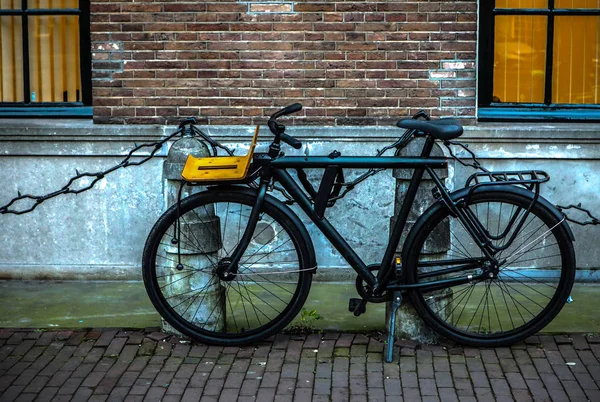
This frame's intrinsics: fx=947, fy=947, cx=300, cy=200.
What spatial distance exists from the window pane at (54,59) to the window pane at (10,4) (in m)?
0.14

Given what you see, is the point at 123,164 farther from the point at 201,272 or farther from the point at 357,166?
the point at 357,166

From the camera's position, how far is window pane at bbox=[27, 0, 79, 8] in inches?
299

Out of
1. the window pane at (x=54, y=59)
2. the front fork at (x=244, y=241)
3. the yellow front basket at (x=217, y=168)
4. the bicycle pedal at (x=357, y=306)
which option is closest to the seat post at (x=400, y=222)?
the bicycle pedal at (x=357, y=306)

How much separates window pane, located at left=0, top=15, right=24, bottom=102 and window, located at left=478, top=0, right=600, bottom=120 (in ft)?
12.2

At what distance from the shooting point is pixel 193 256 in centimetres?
569

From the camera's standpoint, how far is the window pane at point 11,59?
7.70m

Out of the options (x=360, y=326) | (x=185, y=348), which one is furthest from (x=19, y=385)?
(x=360, y=326)

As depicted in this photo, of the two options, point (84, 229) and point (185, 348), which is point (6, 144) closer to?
point (84, 229)

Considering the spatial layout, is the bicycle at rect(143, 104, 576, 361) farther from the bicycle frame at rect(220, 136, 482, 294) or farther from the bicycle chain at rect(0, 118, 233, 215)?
the bicycle chain at rect(0, 118, 233, 215)

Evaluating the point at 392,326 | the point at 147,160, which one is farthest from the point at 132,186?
the point at 392,326

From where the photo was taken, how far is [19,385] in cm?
500

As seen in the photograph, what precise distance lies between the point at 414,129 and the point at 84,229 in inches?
122

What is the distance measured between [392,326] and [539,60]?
3218 millimetres

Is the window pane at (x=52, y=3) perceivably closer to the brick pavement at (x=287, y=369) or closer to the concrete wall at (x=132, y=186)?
the concrete wall at (x=132, y=186)
